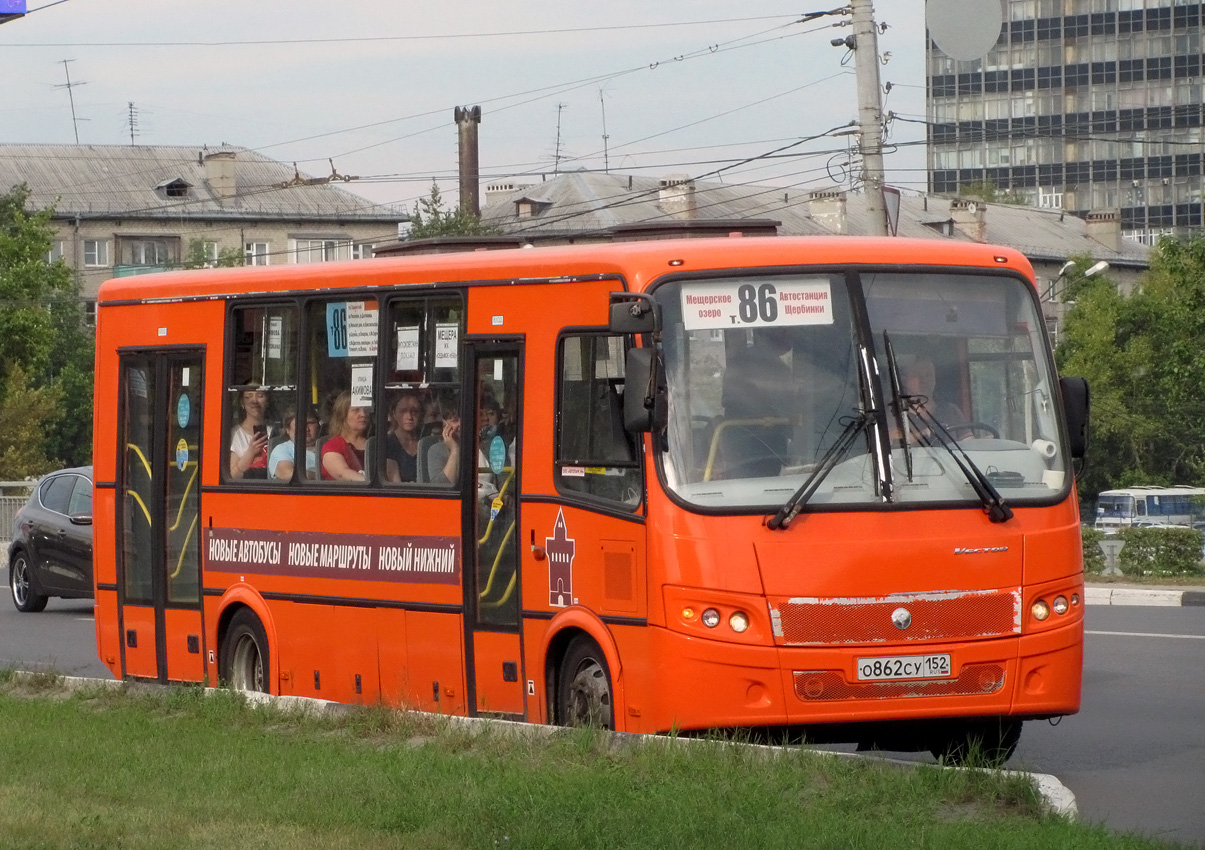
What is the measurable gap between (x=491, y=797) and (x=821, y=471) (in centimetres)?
236

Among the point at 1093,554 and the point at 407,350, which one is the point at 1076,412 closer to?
the point at 407,350

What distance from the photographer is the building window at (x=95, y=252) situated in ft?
296

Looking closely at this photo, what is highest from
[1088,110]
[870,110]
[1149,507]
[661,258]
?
[1088,110]

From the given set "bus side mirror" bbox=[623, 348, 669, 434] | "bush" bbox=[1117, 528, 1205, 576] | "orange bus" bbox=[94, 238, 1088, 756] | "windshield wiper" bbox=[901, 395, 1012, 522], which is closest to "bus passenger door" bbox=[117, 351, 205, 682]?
"orange bus" bbox=[94, 238, 1088, 756]

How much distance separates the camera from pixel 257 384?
500 inches

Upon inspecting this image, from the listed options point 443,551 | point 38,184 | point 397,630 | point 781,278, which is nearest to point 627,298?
point 781,278

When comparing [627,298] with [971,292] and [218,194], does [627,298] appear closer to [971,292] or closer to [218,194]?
[971,292]

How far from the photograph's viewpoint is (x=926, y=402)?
946 centimetres

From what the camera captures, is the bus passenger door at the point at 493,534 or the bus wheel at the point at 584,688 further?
the bus passenger door at the point at 493,534

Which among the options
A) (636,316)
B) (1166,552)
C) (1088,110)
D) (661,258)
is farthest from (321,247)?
(636,316)

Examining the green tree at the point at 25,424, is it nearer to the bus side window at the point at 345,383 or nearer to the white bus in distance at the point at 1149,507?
the white bus in distance at the point at 1149,507

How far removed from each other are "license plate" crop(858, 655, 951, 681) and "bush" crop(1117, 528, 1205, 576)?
53.5 feet

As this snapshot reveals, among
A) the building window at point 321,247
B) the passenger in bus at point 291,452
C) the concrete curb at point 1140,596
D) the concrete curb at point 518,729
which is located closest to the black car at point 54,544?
the concrete curb at point 518,729

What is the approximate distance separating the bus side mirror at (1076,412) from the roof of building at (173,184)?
81.9 m
